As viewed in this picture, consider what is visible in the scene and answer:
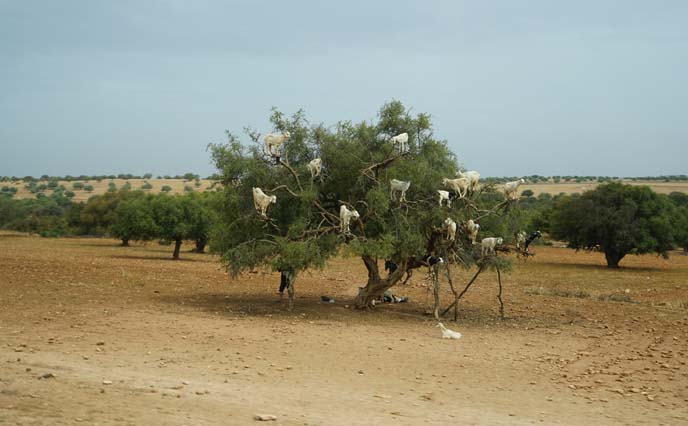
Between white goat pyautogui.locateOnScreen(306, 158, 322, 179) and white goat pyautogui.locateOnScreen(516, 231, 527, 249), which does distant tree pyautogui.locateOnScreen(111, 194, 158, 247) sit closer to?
white goat pyautogui.locateOnScreen(306, 158, 322, 179)

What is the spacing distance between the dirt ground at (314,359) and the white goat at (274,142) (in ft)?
13.8

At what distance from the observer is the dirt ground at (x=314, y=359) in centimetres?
857

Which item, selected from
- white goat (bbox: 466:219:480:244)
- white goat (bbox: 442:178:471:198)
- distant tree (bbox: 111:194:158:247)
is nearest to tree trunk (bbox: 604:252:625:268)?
distant tree (bbox: 111:194:158:247)

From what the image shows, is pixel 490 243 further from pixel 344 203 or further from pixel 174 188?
pixel 174 188

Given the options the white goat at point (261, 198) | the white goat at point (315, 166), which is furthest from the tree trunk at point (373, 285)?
the white goat at point (261, 198)

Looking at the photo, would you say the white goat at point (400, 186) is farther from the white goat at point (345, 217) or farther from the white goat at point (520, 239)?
the white goat at point (520, 239)

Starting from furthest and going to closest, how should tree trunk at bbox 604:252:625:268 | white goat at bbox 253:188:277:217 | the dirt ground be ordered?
tree trunk at bbox 604:252:625:268
white goat at bbox 253:188:277:217
the dirt ground

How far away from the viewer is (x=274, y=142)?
16.7 meters

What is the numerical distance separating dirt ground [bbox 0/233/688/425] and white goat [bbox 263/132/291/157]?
4195 millimetres

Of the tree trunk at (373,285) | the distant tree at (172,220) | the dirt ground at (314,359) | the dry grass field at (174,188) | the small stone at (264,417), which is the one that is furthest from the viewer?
the dry grass field at (174,188)

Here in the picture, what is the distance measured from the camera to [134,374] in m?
9.95

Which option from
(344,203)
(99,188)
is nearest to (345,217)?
(344,203)

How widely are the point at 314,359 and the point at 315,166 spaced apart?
618 centimetres

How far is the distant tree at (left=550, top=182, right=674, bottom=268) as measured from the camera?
136 ft
